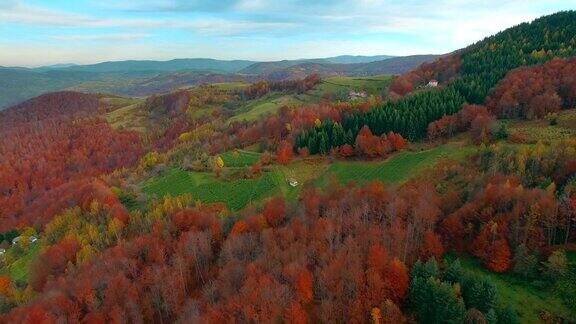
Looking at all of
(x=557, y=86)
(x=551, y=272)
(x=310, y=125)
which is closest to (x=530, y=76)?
(x=557, y=86)

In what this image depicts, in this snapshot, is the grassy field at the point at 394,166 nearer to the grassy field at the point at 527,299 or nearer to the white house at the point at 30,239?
the grassy field at the point at 527,299

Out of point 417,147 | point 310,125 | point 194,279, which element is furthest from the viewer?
point 310,125

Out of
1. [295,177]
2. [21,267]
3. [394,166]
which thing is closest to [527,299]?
[394,166]

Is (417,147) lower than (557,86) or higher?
lower

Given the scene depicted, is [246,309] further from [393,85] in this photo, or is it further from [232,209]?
[393,85]

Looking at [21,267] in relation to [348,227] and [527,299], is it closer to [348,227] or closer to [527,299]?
[348,227]

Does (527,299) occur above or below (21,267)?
above
